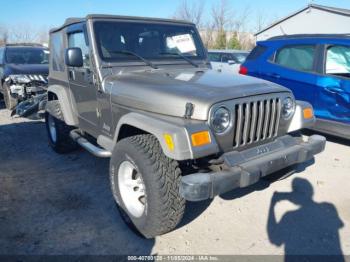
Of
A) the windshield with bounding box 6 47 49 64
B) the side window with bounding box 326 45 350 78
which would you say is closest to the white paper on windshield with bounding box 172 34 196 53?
the side window with bounding box 326 45 350 78

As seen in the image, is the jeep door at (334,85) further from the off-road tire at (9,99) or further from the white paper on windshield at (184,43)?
the off-road tire at (9,99)

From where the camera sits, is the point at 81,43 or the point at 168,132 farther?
the point at 81,43

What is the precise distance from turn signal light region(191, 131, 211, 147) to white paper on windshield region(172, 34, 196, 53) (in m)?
1.90

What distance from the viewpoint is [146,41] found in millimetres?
3916

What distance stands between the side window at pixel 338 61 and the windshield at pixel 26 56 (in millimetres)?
7512

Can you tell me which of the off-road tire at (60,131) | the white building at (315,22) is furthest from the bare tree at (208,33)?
the off-road tire at (60,131)

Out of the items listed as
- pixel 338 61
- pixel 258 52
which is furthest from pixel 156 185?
pixel 258 52

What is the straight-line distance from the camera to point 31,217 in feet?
11.3

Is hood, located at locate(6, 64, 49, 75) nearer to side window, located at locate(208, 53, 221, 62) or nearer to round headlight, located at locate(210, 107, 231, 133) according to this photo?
side window, located at locate(208, 53, 221, 62)

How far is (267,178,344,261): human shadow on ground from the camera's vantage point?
285 centimetres

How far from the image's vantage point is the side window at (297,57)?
5.59 meters

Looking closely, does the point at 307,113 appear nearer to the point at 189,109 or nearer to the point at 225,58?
the point at 189,109

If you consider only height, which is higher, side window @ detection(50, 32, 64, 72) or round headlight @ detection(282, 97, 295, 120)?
side window @ detection(50, 32, 64, 72)

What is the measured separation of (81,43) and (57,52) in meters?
1.14
